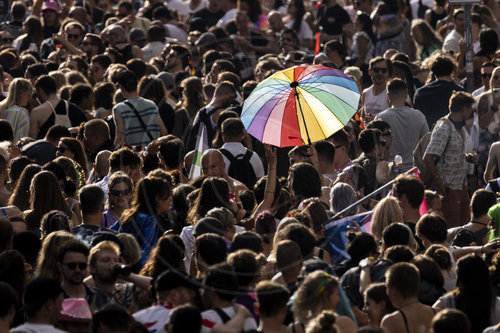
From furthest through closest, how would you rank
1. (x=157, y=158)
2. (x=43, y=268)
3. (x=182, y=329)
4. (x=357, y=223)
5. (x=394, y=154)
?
1. (x=394, y=154)
2. (x=157, y=158)
3. (x=357, y=223)
4. (x=43, y=268)
5. (x=182, y=329)

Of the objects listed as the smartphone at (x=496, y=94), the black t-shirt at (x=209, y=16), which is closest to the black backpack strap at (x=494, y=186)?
the smartphone at (x=496, y=94)

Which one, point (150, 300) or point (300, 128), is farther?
point (300, 128)

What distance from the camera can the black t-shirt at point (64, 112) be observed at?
12.0m

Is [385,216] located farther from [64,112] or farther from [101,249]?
[64,112]

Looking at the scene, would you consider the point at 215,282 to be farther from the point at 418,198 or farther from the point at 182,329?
the point at 418,198

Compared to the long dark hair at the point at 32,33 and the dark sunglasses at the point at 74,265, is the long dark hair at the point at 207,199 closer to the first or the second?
the dark sunglasses at the point at 74,265

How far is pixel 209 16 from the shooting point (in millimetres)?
18953

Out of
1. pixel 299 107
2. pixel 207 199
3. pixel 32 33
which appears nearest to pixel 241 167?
pixel 299 107

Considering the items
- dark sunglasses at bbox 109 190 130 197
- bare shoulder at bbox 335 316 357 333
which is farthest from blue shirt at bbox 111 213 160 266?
bare shoulder at bbox 335 316 357 333

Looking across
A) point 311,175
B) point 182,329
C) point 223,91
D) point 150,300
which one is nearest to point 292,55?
point 223,91

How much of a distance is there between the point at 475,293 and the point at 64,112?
253 inches

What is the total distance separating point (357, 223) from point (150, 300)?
2.19 metres

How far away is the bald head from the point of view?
9.69 m

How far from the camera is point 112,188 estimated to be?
8930 millimetres
